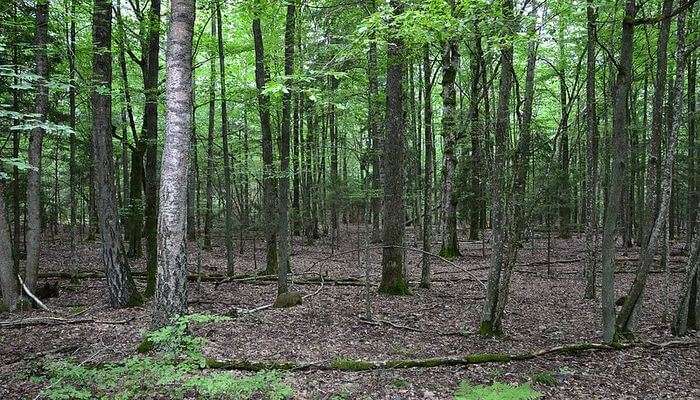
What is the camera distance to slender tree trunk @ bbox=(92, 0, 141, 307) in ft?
29.5

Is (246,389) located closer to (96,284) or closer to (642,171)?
(96,284)

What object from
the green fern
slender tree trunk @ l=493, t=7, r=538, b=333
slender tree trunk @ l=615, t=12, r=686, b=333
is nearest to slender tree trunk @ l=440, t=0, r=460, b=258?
slender tree trunk @ l=493, t=7, r=538, b=333

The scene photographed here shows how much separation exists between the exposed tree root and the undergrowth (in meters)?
0.33

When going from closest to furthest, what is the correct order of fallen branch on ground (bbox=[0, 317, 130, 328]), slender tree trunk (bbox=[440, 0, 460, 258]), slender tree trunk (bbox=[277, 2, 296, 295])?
fallen branch on ground (bbox=[0, 317, 130, 328])
slender tree trunk (bbox=[277, 2, 296, 295])
slender tree trunk (bbox=[440, 0, 460, 258])

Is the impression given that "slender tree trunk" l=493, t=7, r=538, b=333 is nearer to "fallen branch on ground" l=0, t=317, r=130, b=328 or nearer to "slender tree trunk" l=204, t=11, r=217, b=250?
"fallen branch on ground" l=0, t=317, r=130, b=328

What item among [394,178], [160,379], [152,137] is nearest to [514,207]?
[394,178]

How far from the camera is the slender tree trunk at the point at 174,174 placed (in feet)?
20.9

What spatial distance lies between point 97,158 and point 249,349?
15.9 ft

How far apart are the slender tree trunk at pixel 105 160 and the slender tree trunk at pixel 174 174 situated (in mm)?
3160

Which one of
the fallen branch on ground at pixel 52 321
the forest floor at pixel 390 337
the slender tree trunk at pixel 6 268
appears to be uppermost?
the slender tree trunk at pixel 6 268

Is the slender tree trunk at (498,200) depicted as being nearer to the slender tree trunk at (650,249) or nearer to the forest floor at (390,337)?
the forest floor at (390,337)

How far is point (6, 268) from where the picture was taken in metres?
9.42

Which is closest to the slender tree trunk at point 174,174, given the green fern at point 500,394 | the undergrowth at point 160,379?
the undergrowth at point 160,379

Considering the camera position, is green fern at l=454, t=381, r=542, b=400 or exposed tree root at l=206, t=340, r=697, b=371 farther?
exposed tree root at l=206, t=340, r=697, b=371
